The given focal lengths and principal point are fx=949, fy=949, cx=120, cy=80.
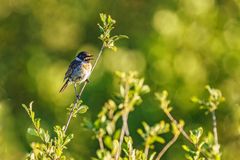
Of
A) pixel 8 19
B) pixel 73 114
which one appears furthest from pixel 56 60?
pixel 73 114

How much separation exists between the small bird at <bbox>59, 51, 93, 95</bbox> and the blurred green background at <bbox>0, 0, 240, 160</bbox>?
7509 mm

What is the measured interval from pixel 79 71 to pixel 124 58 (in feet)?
32.1

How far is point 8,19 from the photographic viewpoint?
2206 centimetres

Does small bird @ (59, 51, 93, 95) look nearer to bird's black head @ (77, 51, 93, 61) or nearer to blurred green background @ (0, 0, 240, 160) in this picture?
bird's black head @ (77, 51, 93, 61)

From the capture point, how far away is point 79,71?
7.54 m

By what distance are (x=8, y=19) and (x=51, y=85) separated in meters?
3.72

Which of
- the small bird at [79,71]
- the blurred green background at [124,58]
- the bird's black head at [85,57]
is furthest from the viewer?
the blurred green background at [124,58]

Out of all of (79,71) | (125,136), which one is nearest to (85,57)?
(79,71)

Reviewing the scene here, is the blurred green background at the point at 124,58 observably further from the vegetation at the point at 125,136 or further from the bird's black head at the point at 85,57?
the vegetation at the point at 125,136

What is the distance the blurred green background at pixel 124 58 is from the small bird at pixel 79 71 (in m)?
7.51

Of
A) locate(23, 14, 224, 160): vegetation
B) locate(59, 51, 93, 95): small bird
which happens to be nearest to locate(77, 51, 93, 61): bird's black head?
locate(59, 51, 93, 95): small bird

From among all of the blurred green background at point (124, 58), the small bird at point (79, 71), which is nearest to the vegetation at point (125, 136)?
the small bird at point (79, 71)

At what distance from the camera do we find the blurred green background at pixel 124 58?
17.5m

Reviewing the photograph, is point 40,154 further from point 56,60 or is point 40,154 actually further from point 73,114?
point 56,60
